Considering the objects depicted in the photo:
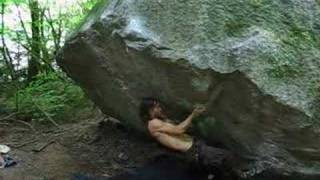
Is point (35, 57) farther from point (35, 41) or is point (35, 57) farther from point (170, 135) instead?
point (170, 135)

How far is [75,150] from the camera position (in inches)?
320

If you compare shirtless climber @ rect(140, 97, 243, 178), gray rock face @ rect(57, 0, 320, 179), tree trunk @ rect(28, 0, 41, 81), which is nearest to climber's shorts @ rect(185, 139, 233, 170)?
shirtless climber @ rect(140, 97, 243, 178)

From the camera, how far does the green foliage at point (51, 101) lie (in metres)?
9.66

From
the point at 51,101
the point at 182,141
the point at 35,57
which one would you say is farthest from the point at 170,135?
the point at 35,57

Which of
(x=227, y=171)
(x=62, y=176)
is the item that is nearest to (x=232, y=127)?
(x=227, y=171)

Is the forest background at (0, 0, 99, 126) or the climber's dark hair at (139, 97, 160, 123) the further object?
the forest background at (0, 0, 99, 126)

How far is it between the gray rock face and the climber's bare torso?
33cm

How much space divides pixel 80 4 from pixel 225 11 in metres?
6.62

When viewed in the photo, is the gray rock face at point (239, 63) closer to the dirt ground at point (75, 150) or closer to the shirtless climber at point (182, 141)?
the shirtless climber at point (182, 141)

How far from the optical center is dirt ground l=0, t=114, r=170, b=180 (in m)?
7.41

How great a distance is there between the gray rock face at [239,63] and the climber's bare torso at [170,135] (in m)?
0.33

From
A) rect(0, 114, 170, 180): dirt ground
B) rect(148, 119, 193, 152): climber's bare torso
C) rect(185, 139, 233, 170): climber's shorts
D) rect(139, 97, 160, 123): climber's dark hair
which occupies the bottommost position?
rect(0, 114, 170, 180): dirt ground

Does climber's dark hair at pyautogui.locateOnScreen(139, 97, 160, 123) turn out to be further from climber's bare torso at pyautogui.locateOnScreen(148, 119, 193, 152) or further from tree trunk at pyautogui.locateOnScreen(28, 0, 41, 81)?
tree trunk at pyautogui.locateOnScreen(28, 0, 41, 81)

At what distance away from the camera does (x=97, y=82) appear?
7355 millimetres
